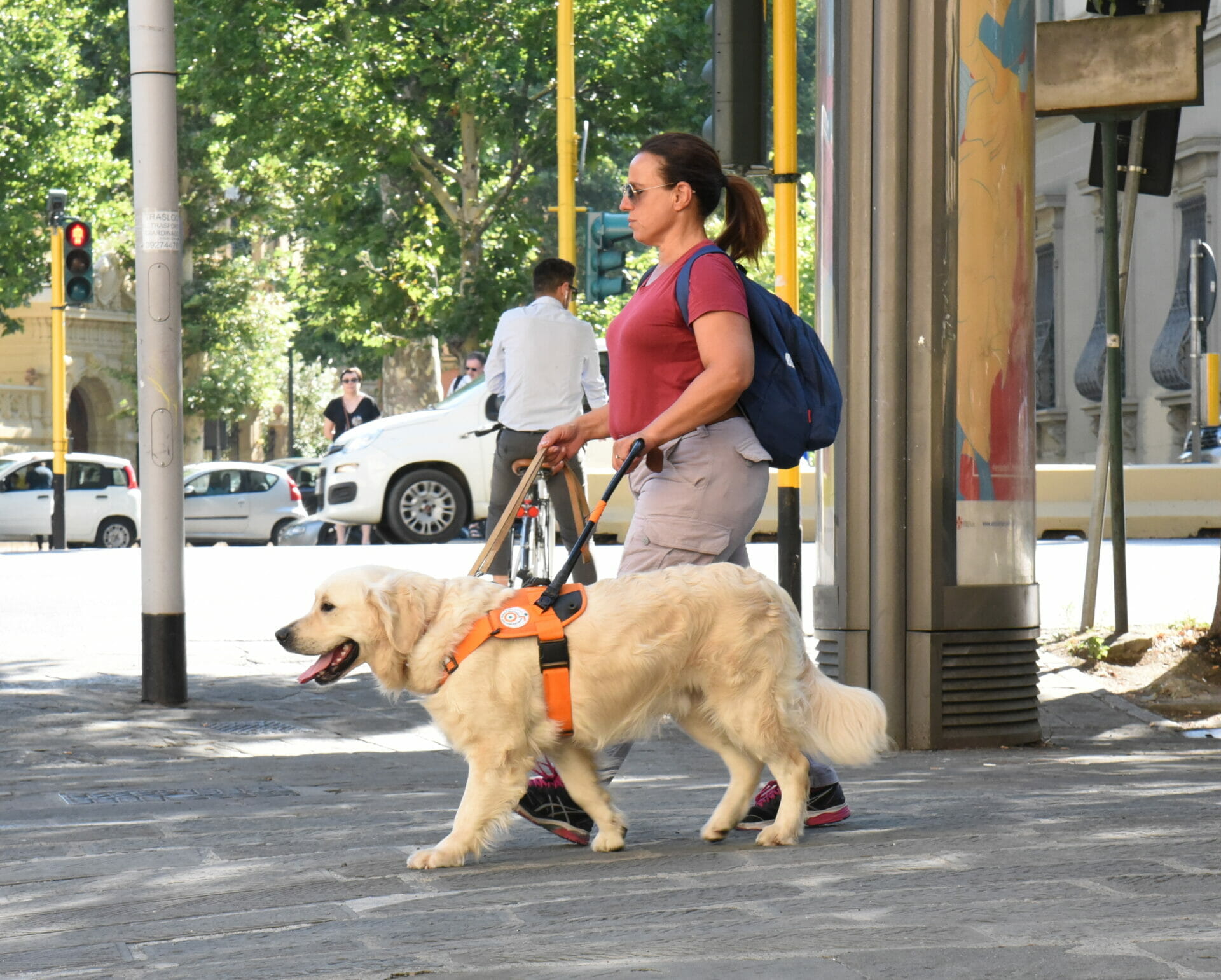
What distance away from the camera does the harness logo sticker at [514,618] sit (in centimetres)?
478

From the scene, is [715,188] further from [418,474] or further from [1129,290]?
[1129,290]

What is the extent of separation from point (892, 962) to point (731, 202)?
2.41 metres

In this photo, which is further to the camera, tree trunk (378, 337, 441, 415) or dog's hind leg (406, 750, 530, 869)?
tree trunk (378, 337, 441, 415)

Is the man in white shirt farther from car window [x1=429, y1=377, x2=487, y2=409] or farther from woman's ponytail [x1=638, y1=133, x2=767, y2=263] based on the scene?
car window [x1=429, y1=377, x2=487, y2=409]

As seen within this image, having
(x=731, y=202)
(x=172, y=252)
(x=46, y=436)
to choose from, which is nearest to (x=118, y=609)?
(x=172, y=252)

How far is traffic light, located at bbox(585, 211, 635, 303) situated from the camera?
1705 centimetres

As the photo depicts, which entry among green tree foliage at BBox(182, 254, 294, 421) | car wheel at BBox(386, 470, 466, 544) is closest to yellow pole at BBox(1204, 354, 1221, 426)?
car wheel at BBox(386, 470, 466, 544)

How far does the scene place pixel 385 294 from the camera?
3167 centimetres

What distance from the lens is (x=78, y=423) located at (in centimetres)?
5841

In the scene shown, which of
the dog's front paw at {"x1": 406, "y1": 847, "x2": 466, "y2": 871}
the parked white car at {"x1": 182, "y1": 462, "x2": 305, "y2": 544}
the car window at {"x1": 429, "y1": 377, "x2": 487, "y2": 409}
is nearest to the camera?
the dog's front paw at {"x1": 406, "y1": 847, "x2": 466, "y2": 871}

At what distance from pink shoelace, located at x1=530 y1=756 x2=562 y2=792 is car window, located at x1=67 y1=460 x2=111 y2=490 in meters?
25.0

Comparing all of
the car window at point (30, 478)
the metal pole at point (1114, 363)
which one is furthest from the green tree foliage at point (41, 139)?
the metal pole at point (1114, 363)

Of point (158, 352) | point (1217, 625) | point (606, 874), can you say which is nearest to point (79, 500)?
point (158, 352)

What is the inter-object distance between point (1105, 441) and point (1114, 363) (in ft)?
1.49
